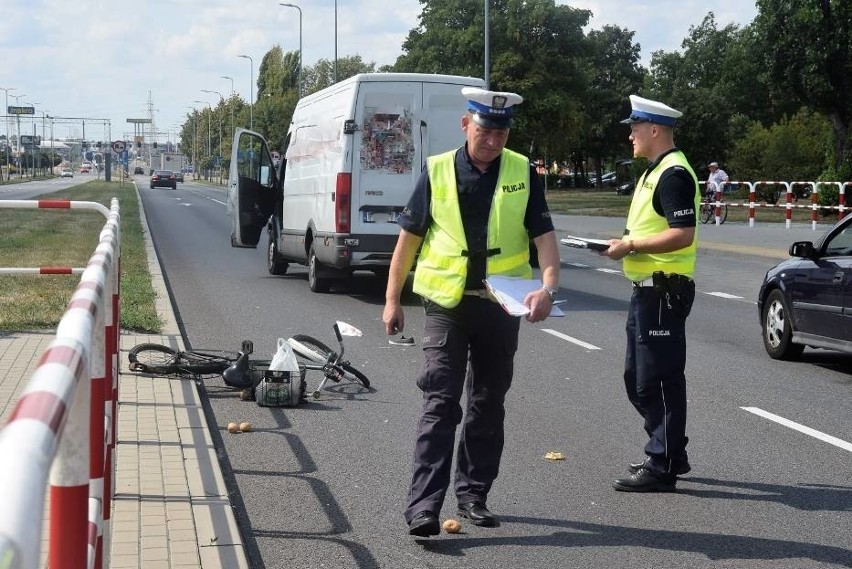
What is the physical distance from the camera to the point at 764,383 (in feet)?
32.1

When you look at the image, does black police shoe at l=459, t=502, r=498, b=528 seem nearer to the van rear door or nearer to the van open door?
the van rear door

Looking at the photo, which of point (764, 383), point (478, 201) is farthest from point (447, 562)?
point (764, 383)

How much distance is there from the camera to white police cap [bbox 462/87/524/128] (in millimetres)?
5297

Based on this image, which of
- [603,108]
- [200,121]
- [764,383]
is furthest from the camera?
[200,121]

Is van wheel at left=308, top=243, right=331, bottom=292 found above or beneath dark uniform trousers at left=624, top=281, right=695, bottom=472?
beneath

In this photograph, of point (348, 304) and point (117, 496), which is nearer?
point (117, 496)

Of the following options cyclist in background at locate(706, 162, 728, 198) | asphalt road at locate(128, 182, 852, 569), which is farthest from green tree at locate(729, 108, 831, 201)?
asphalt road at locate(128, 182, 852, 569)

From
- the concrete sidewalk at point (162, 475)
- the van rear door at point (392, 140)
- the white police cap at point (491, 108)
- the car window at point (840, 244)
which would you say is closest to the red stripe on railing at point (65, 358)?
the concrete sidewalk at point (162, 475)

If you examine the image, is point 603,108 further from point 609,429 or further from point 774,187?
point 609,429

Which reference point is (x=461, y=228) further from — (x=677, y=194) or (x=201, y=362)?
(x=201, y=362)

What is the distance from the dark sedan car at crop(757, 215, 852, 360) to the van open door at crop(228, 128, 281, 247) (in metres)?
8.62

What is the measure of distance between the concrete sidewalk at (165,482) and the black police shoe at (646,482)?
1.92 metres

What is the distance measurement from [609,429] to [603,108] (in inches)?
3621

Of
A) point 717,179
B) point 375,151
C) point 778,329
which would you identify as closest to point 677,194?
point 778,329
